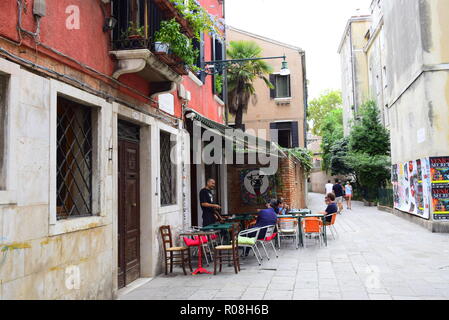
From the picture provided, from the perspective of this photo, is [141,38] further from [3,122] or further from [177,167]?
[177,167]

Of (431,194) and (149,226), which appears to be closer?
(149,226)

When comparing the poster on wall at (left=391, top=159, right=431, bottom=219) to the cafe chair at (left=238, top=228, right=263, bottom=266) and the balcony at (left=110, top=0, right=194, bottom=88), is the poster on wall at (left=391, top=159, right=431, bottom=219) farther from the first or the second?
the balcony at (left=110, top=0, right=194, bottom=88)

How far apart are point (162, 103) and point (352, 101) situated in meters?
27.3

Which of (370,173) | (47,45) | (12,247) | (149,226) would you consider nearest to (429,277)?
(149,226)

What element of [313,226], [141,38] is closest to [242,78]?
[313,226]

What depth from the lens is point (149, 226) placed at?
684 cm

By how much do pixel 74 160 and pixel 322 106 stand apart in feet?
173

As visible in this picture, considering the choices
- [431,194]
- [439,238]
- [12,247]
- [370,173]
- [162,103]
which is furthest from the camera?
[370,173]

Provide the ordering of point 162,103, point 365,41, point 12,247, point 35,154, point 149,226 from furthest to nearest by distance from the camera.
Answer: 1. point 365,41
2. point 162,103
3. point 149,226
4. point 35,154
5. point 12,247

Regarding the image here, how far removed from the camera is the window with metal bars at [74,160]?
15.7 feet

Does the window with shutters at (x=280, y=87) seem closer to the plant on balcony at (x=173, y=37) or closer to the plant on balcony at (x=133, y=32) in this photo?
the plant on balcony at (x=173, y=37)

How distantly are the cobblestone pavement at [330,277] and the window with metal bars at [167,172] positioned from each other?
4.64 feet

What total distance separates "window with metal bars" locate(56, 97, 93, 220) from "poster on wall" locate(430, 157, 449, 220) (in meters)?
10.1
